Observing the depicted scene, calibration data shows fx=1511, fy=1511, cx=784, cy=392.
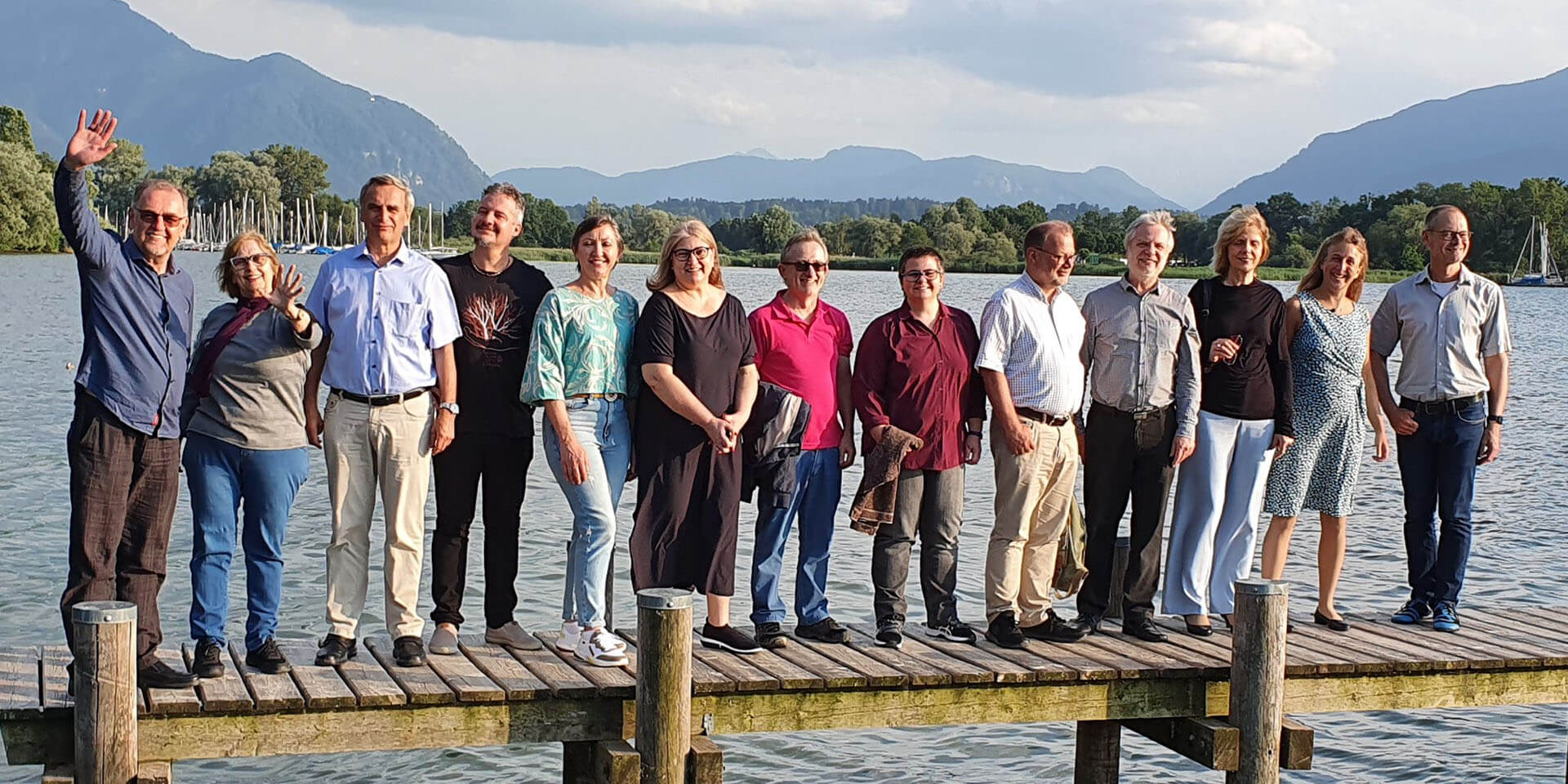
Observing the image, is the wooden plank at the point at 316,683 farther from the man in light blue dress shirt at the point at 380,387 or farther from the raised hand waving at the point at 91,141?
the raised hand waving at the point at 91,141

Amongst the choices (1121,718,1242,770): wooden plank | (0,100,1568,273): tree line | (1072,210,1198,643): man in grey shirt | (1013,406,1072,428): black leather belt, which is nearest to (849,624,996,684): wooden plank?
(1072,210,1198,643): man in grey shirt

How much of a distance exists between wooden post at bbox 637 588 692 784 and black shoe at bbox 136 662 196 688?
5.98 feet

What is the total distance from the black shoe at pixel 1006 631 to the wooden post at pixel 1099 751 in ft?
2.28

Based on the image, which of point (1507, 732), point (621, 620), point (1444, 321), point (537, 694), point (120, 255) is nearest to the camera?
point (120, 255)

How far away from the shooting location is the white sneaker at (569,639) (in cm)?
679

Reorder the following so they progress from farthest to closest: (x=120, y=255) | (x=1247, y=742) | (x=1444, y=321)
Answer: (x=1444, y=321), (x=1247, y=742), (x=120, y=255)

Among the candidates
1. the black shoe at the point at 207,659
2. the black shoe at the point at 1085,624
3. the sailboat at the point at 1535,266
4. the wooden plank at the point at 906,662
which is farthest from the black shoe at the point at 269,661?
the sailboat at the point at 1535,266

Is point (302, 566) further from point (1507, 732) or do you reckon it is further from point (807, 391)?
point (1507, 732)

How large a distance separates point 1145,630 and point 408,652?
3.57m

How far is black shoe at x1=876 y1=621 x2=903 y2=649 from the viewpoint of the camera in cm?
724

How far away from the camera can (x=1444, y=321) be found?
7.96 m

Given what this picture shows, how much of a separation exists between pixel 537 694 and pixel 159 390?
1.93m

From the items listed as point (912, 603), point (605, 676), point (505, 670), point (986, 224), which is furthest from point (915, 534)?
point (986, 224)

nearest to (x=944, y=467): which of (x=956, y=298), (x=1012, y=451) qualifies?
(x=1012, y=451)
